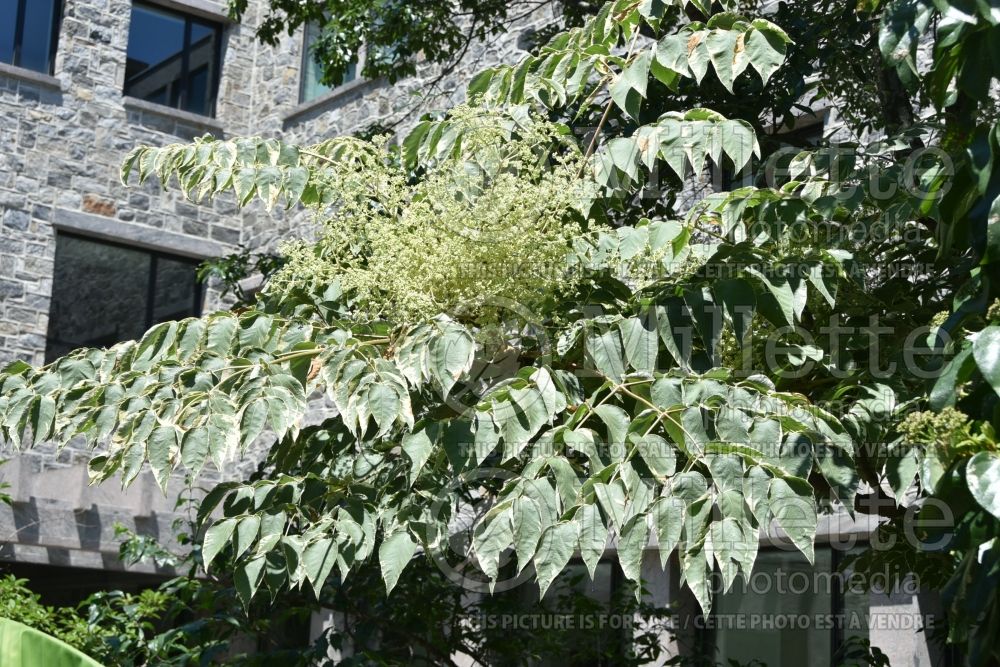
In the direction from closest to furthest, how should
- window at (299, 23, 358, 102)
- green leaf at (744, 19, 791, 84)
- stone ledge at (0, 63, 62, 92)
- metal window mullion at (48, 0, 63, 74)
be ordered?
1. green leaf at (744, 19, 791, 84)
2. stone ledge at (0, 63, 62, 92)
3. metal window mullion at (48, 0, 63, 74)
4. window at (299, 23, 358, 102)

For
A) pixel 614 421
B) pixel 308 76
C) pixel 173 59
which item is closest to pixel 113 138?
pixel 173 59

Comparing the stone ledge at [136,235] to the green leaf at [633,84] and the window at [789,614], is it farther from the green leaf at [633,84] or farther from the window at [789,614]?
the green leaf at [633,84]

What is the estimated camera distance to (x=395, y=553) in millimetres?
3037

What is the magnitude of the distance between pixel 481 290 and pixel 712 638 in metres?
4.93

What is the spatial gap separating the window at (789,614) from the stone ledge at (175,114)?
674cm

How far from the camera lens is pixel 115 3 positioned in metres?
11.2

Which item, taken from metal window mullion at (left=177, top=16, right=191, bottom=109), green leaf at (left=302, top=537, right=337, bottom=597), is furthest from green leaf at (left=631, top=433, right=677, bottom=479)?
metal window mullion at (left=177, top=16, right=191, bottom=109)

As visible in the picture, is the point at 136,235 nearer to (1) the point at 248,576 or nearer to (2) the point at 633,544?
(1) the point at 248,576

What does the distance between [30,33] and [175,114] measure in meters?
1.38

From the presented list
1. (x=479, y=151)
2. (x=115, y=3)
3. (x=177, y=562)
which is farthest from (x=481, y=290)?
(x=115, y=3)

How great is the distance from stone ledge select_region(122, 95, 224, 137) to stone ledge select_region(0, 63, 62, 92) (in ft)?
2.05

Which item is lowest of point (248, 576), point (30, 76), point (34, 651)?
point (34, 651)

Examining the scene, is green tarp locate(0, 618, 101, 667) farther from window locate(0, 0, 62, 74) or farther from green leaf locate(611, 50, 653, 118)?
window locate(0, 0, 62, 74)

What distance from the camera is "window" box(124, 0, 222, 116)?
37.6ft
